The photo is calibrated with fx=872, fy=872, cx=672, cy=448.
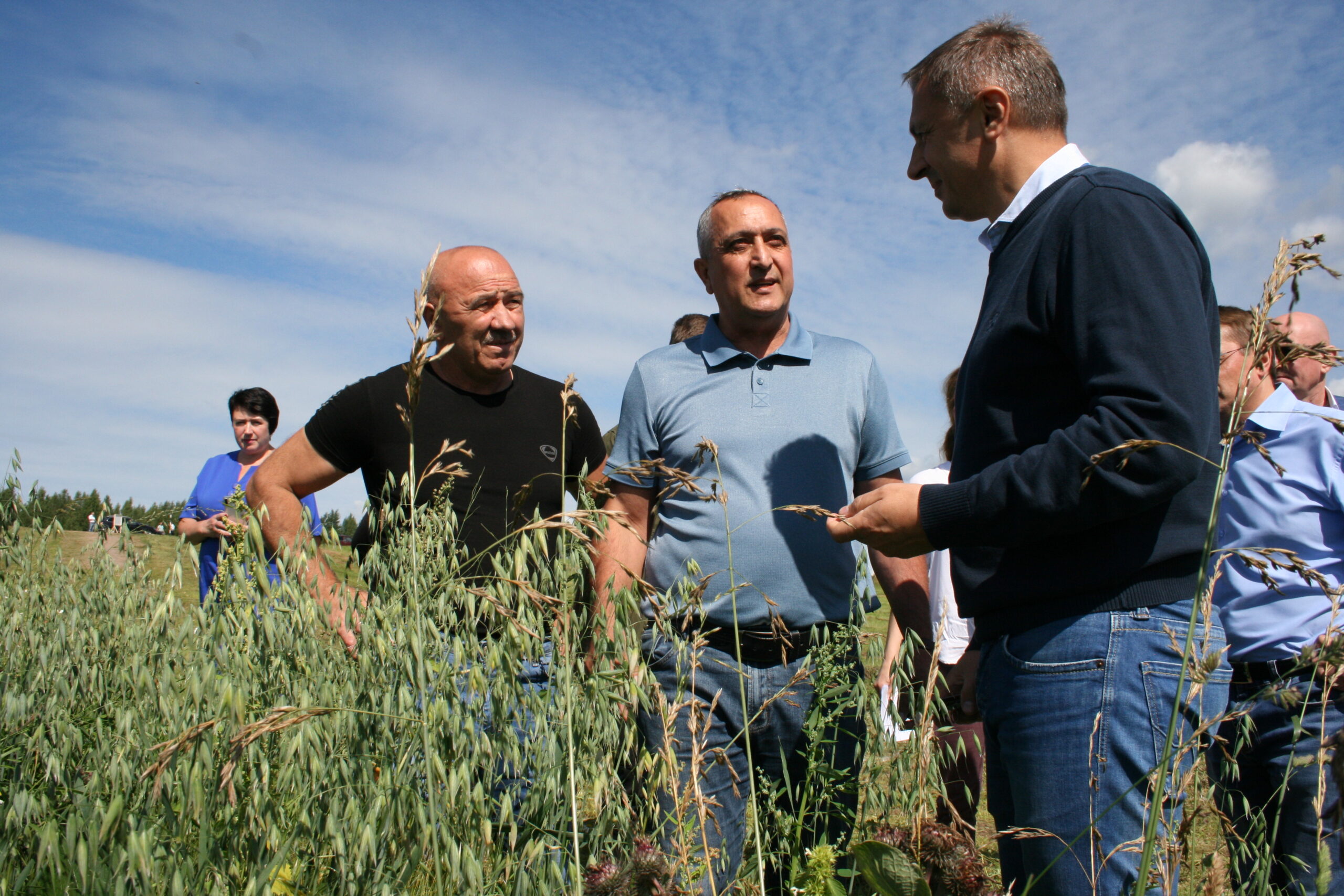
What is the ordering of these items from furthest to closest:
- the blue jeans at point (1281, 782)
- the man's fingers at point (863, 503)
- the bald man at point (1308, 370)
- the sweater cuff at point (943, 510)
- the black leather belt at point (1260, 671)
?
1. the bald man at point (1308, 370)
2. the black leather belt at point (1260, 671)
3. the blue jeans at point (1281, 782)
4. the man's fingers at point (863, 503)
5. the sweater cuff at point (943, 510)

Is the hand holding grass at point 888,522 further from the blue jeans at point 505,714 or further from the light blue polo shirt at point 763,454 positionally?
the light blue polo shirt at point 763,454

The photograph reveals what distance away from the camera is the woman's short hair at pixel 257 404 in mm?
5680

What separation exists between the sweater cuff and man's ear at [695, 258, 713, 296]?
5.18ft

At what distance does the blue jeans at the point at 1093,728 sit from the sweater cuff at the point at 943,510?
0.24m

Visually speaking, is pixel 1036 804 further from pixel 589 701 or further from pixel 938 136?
pixel 938 136

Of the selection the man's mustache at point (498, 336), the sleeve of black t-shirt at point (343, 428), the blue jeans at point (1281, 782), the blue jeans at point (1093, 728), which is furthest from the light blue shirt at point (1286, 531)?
the sleeve of black t-shirt at point (343, 428)

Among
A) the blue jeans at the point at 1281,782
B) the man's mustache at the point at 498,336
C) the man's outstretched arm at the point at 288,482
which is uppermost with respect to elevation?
the man's mustache at the point at 498,336

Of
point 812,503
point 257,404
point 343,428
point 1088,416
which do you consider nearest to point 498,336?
point 343,428

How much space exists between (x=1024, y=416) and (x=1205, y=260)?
0.44 m

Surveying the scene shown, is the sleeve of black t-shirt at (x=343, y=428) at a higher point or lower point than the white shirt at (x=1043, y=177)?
lower

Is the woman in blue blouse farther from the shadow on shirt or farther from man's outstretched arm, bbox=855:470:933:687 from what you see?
man's outstretched arm, bbox=855:470:933:687

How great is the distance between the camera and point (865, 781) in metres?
1.91

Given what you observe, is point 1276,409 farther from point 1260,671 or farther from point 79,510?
point 79,510

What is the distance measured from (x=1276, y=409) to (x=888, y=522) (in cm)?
167
